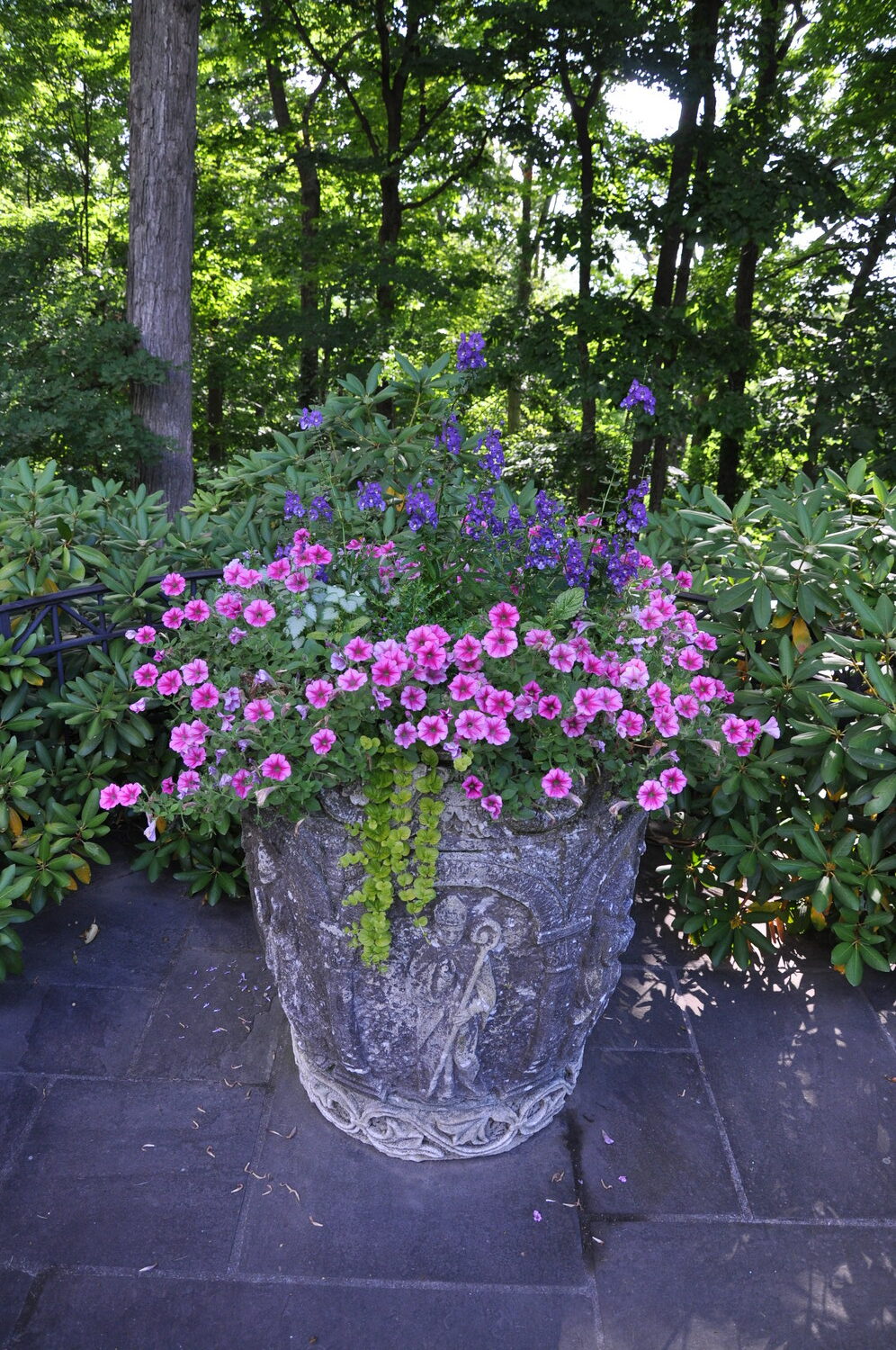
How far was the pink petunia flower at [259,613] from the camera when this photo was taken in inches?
68.6

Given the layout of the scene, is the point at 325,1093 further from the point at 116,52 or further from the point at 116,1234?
the point at 116,52

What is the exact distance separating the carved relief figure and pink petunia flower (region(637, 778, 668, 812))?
0.39 metres

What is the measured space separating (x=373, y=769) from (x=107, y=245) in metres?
6.81

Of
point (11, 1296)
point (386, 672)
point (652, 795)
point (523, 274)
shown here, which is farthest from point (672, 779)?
point (523, 274)

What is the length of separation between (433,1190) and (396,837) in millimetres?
837

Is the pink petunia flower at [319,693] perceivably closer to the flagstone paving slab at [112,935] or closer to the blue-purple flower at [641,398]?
the blue-purple flower at [641,398]

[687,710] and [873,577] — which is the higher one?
[873,577]

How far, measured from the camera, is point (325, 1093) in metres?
2.04

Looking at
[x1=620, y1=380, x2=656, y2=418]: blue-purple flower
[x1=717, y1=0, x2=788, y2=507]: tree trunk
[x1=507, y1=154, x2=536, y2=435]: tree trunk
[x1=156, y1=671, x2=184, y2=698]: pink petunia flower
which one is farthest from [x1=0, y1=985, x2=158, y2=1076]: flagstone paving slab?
[x1=507, y1=154, x2=536, y2=435]: tree trunk

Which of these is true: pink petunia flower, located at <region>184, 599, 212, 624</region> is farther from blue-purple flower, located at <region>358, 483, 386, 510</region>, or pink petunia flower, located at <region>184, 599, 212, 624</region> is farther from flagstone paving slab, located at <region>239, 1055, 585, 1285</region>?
flagstone paving slab, located at <region>239, 1055, 585, 1285</region>

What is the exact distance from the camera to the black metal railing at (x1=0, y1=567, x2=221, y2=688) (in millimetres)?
2316

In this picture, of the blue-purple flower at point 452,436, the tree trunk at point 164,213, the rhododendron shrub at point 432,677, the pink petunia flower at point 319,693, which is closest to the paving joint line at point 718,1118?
the rhododendron shrub at point 432,677

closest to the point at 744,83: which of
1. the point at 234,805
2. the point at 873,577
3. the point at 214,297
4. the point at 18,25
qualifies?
the point at 214,297

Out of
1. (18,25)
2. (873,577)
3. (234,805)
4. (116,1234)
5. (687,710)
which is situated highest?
(18,25)
